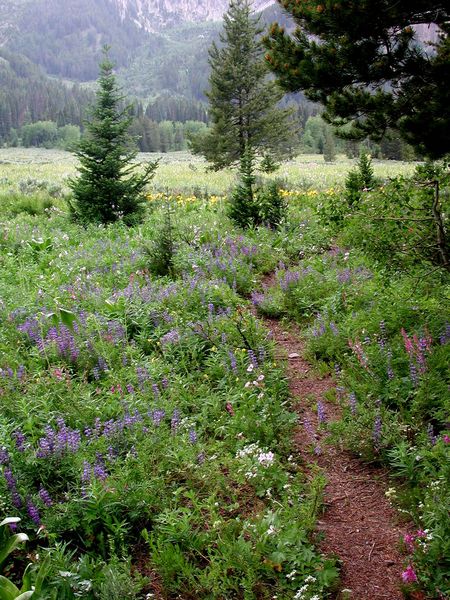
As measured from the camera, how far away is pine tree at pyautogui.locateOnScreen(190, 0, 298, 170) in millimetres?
25906

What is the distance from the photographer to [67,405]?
4449 mm

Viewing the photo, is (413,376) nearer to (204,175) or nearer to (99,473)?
(99,473)

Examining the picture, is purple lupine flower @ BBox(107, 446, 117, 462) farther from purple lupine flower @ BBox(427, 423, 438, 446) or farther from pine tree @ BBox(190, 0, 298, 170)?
pine tree @ BBox(190, 0, 298, 170)

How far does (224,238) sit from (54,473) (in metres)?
6.88

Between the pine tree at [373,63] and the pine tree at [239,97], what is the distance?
20068 millimetres

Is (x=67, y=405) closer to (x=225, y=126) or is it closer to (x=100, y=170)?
(x=100, y=170)

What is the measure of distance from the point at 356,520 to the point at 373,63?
181 inches

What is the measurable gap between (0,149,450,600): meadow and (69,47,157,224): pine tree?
17.5ft

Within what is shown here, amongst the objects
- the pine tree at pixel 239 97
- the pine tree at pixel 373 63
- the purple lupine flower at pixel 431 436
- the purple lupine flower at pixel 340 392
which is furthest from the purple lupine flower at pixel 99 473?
the pine tree at pixel 239 97

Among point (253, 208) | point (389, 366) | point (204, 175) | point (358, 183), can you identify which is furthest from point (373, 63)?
point (204, 175)

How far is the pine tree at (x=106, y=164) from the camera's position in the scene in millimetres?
12414

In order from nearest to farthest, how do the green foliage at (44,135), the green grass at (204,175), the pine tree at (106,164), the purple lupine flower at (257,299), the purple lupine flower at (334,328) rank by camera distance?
the purple lupine flower at (334,328)
the purple lupine flower at (257,299)
the pine tree at (106,164)
the green grass at (204,175)
the green foliage at (44,135)

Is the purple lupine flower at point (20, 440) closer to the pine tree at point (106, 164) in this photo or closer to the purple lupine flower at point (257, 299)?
the purple lupine flower at point (257, 299)

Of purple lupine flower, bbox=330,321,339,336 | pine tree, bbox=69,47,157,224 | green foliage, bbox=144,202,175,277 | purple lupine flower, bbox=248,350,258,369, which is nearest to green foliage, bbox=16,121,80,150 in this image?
pine tree, bbox=69,47,157,224
